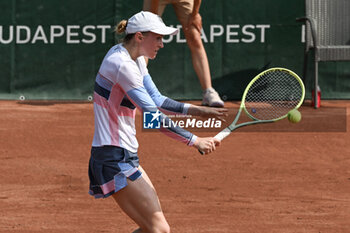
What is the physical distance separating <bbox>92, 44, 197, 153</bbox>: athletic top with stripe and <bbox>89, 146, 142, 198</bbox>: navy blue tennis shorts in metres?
0.04

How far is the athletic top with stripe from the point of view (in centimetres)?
432

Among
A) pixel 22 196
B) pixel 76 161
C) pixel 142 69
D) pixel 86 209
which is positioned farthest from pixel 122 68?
pixel 76 161

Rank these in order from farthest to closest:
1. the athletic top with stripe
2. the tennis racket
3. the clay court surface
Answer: the tennis racket → the clay court surface → the athletic top with stripe

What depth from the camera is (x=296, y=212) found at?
669cm

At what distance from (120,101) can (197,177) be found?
3.46 m

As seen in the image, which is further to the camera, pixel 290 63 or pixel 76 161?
pixel 290 63

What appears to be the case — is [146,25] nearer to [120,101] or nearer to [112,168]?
[120,101]

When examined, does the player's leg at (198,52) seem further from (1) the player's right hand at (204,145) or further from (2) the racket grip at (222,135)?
(1) the player's right hand at (204,145)

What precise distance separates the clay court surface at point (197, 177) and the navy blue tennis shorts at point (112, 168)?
6.08 ft

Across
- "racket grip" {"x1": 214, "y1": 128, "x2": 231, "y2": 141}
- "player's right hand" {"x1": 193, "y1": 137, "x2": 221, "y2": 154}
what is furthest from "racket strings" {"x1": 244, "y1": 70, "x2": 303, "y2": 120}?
"player's right hand" {"x1": 193, "y1": 137, "x2": 221, "y2": 154}

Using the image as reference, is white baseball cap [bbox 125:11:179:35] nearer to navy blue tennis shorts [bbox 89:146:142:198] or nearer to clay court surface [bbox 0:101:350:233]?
navy blue tennis shorts [bbox 89:146:142:198]

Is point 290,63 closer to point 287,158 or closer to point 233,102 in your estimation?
point 233,102

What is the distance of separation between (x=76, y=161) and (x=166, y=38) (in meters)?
3.00

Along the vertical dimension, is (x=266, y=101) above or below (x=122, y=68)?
below
